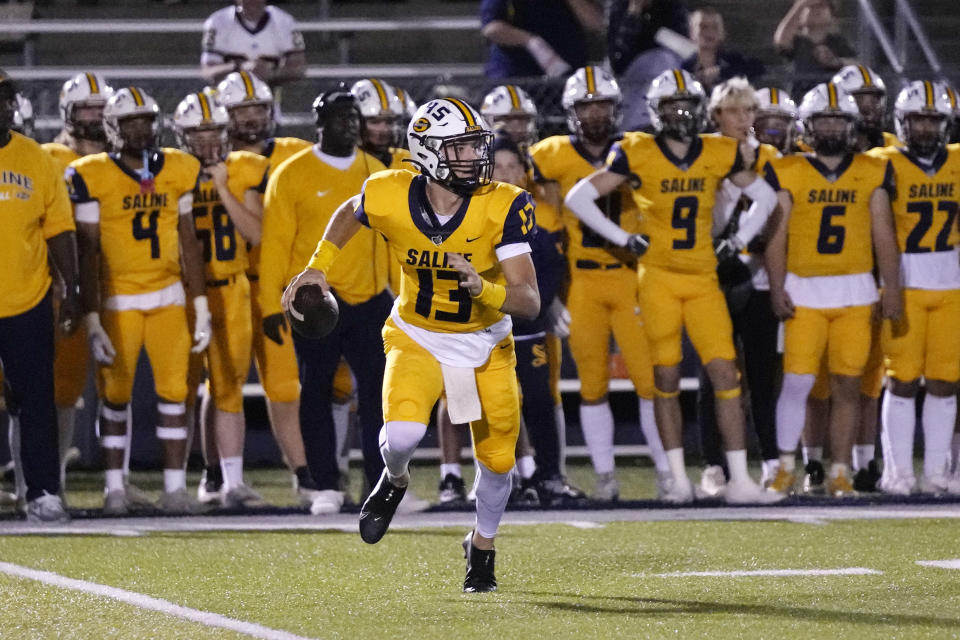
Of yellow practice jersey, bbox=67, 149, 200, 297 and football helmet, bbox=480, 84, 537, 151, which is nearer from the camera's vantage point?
yellow practice jersey, bbox=67, 149, 200, 297

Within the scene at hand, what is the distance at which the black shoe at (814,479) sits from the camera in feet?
26.4

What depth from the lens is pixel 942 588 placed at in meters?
5.19

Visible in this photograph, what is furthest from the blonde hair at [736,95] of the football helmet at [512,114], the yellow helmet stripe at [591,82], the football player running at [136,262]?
the football player running at [136,262]

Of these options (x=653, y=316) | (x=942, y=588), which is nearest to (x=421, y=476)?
(x=653, y=316)

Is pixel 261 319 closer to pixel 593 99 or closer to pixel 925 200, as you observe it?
pixel 593 99

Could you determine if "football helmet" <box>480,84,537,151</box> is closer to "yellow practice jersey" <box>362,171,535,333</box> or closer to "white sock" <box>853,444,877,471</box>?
"white sock" <box>853,444,877,471</box>

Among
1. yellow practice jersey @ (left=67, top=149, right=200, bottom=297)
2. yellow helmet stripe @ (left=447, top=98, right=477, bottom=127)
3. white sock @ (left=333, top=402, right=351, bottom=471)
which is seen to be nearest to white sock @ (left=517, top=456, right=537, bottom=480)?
white sock @ (left=333, top=402, right=351, bottom=471)

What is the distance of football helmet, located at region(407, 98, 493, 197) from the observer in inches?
205

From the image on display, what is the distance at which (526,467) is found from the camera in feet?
25.6

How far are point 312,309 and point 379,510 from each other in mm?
686

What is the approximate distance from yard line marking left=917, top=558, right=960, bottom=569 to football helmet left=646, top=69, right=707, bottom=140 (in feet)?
8.55

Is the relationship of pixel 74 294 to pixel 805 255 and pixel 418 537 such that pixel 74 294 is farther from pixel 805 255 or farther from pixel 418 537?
pixel 805 255

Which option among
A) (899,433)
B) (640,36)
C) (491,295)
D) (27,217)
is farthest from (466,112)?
(640,36)

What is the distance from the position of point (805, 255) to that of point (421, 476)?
2.63 metres
